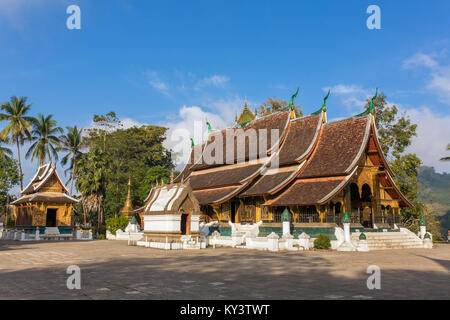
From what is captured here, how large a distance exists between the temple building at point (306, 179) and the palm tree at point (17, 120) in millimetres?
22936

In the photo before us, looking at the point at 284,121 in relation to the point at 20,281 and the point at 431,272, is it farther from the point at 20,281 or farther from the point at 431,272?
the point at 20,281

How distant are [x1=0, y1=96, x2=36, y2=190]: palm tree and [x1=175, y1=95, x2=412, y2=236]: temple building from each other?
22.9 meters

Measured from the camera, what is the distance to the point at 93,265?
40.7ft

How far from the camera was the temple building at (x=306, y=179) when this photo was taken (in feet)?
72.7

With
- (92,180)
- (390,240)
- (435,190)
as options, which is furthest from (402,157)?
(435,190)

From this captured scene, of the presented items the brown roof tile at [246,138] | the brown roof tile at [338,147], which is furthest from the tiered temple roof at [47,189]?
the brown roof tile at [338,147]

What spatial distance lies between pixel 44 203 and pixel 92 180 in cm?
469

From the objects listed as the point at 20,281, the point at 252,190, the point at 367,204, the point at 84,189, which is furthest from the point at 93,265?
the point at 84,189

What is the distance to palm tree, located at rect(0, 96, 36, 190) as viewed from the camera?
42.1 meters

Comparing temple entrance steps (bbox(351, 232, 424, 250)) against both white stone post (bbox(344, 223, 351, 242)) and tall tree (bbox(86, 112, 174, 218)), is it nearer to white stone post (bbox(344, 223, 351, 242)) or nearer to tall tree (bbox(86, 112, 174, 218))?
white stone post (bbox(344, 223, 351, 242))

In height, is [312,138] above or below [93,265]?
above

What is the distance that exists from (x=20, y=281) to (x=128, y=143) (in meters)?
45.7

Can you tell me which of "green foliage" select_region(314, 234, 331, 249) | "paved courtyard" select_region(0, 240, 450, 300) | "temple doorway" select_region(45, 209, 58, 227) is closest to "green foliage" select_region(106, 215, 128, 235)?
"temple doorway" select_region(45, 209, 58, 227)
